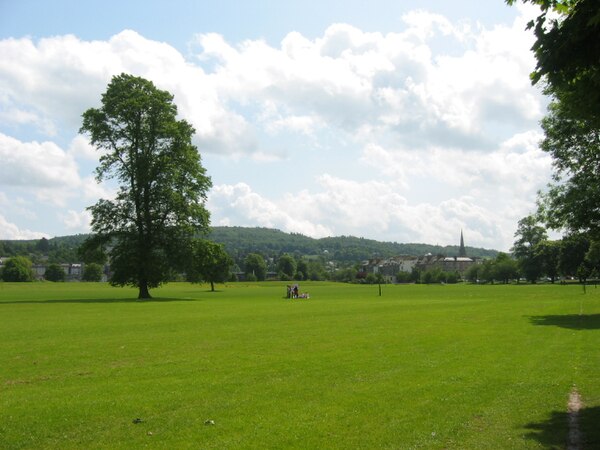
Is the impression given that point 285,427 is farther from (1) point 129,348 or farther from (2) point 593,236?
(2) point 593,236

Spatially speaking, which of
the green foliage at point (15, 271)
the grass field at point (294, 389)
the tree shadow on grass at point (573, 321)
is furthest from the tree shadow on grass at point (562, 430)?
the green foliage at point (15, 271)

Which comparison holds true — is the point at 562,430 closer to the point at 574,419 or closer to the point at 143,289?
the point at 574,419

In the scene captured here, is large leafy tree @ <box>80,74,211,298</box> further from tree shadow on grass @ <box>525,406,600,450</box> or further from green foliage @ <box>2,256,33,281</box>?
green foliage @ <box>2,256,33,281</box>

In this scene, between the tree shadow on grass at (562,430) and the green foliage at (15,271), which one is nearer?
the tree shadow on grass at (562,430)

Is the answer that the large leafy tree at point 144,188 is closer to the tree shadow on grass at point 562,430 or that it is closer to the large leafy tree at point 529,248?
the tree shadow on grass at point 562,430

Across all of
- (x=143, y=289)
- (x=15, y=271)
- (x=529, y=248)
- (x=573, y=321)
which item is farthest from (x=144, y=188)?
(x=15, y=271)

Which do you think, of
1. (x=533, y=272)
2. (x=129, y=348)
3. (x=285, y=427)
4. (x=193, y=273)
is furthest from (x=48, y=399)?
(x=533, y=272)

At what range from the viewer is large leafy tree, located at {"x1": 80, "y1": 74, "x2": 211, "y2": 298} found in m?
53.4

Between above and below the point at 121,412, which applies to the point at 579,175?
above

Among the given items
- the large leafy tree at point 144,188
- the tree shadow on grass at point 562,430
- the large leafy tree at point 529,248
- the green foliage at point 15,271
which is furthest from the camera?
the green foliage at point 15,271

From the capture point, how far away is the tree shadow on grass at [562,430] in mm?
8844

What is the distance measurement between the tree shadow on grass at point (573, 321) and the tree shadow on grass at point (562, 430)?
57.9 ft

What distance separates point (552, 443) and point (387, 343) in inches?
426

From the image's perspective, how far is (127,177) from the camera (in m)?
54.4
